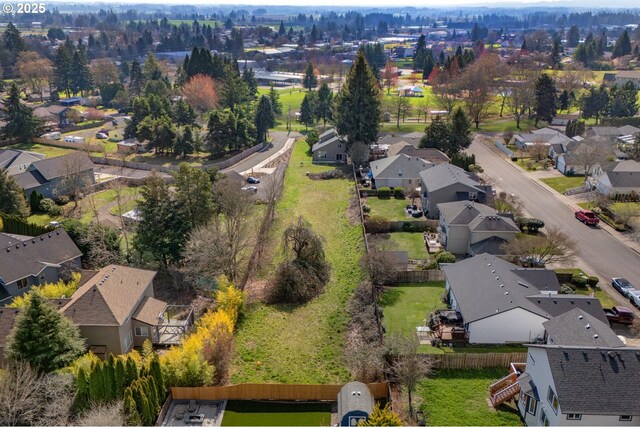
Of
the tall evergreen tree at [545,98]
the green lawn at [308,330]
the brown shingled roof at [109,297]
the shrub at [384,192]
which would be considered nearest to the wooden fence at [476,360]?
the green lawn at [308,330]

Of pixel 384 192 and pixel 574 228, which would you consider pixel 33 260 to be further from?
pixel 574 228

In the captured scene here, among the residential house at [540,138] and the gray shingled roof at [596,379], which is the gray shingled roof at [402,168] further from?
the gray shingled roof at [596,379]

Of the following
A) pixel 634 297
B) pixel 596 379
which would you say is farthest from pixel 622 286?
pixel 596 379

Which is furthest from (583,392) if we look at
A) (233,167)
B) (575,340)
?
(233,167)

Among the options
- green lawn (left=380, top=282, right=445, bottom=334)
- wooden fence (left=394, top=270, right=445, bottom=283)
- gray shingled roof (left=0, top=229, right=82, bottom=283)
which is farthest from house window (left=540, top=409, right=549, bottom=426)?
gray shingled roof (left=0, top=229, right=82, bottom=283)

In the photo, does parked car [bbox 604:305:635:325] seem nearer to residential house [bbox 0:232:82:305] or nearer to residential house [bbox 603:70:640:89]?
residential house [bbox 0:232:82:305]

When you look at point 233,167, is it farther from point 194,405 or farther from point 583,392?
point 583,392
